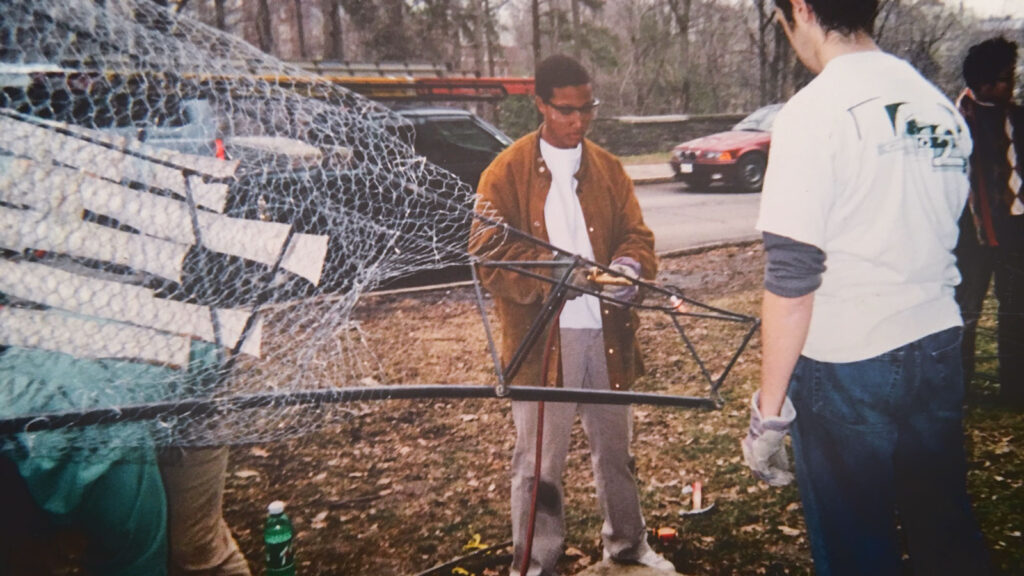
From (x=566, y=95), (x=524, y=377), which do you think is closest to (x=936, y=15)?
(x=566, y=95)

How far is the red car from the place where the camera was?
2.99 meters

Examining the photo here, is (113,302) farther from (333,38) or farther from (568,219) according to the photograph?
(333,38)

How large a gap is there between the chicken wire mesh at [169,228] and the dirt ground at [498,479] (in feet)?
1.48

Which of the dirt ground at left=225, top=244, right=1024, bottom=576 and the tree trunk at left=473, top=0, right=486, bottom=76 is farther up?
the tree trunk at left=473, top=0, right=486, bottom=76

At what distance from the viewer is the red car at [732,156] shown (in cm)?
299

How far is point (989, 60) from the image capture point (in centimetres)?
259

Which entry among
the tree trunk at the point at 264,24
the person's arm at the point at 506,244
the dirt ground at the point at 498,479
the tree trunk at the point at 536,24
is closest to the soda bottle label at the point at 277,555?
the dirt ground at the point at 498,479

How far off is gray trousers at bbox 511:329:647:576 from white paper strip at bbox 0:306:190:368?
103cm

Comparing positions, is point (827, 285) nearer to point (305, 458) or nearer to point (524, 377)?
point (524, 377)

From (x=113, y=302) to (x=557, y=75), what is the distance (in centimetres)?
138

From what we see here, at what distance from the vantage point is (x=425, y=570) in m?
2.33

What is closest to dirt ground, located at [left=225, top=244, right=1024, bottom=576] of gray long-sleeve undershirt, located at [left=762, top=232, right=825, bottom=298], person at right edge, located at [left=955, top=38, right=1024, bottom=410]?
person at right edge, located at [left=955, top=38, right=1024, bottom=410]

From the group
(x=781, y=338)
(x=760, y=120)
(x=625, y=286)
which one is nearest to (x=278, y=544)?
(x=625, y=286)

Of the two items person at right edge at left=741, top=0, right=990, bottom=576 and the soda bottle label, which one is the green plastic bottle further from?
person at right edge at left=741, top=0, right=990, bottom=576
